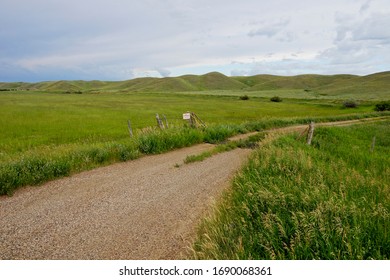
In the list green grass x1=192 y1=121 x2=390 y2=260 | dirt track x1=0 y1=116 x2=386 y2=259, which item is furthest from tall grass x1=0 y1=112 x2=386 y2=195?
green grass x1=192 y1=121 x2=390 y2=260

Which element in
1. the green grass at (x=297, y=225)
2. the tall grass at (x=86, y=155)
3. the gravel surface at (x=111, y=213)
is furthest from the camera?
the tall grass at (x=86, y=155)

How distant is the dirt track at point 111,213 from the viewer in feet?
16.6

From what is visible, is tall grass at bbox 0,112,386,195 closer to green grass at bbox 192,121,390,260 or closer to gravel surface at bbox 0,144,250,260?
gravel surface at bbox 0,144,250,260

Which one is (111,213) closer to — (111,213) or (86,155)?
(111,213)

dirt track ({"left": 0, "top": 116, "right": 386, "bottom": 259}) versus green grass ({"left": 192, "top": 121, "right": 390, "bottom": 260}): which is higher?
green grass ({"left": 192, "top": 121, "right": 390, "bottom": 260})

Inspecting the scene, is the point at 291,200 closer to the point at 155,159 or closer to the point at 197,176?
the point at 197,176

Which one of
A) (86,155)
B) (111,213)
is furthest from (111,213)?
(86,155)

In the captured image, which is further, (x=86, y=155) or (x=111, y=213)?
(x=86, y=155)

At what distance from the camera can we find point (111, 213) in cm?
653

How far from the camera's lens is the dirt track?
16.6 feet

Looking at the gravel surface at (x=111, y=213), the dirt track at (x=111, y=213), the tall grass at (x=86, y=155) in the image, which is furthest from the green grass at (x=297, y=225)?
the tall grass at (x=86, y=155)

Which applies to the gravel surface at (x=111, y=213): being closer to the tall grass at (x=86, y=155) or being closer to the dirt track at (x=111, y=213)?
the dirt track at (x=111, y=213)

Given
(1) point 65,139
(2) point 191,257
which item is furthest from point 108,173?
(1) point 65,139
